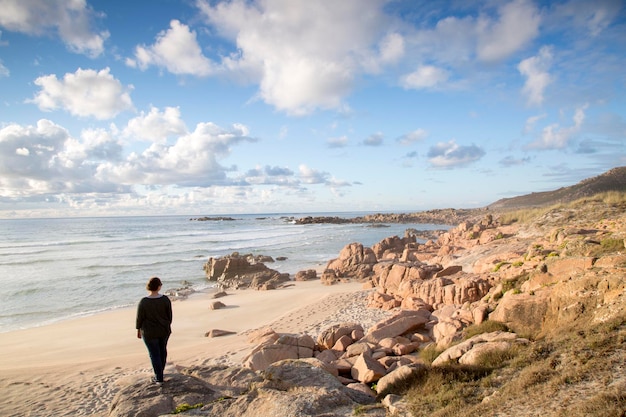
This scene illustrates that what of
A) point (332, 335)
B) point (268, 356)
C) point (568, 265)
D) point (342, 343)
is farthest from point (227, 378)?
point (568, 265)

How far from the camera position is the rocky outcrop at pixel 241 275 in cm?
2566

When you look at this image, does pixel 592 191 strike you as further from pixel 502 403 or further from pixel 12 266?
pixel 12 266

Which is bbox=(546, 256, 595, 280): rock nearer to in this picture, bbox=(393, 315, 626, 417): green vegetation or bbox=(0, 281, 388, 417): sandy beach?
bbox=(393, 315, 626, 417): green vegetation

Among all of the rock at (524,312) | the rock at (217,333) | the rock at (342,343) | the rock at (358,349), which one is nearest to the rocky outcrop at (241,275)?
the rock at (217,333)

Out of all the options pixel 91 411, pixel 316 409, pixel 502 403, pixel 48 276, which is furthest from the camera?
pixel 48 276

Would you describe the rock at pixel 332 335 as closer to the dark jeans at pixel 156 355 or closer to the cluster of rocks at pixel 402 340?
the cluster of rocks at pixel 402 340

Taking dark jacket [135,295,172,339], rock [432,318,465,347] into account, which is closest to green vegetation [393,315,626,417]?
rock [432,318,465,347]

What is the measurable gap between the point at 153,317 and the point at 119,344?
350 inches

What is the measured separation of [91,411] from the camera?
820 cm

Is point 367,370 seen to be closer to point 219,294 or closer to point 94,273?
point 219,294

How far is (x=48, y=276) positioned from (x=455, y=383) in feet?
101

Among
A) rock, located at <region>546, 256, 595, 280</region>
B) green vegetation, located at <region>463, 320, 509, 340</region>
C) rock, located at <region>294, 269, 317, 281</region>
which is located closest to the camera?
green vegetation, located at <region>463, 320, 509, 340</region>

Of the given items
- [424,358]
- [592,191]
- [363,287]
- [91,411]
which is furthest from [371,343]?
[592,191]

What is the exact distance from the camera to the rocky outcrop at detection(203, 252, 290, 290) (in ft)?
84.2
